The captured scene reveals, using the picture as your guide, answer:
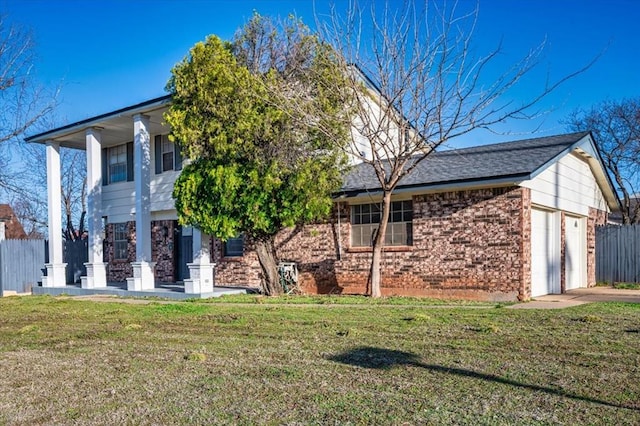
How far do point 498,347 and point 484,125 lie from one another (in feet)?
23.1

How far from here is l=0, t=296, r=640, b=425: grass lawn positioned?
16.7ft

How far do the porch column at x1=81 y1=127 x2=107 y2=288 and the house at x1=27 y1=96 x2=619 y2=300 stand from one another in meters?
0.04

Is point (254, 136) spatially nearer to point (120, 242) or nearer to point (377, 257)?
point (377, 257)

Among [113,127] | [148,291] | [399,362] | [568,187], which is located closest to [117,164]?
[113,127]

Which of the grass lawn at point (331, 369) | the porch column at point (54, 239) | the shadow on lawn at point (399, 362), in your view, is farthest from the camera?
the porch column at point (54, 239)

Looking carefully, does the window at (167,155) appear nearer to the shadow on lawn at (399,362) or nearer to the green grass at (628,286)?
the shadow on lawn at (399,362)

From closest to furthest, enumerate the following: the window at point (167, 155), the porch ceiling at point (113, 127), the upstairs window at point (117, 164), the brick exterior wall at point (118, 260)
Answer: the porch ceiling at point (113, 127) → the window at point (167, 155) → the brick exterior wall at point (118, 260) → the upstairs window at point (117, 164)

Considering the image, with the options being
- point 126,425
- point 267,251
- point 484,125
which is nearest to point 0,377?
point 126,425

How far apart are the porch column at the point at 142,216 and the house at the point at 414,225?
3 cm

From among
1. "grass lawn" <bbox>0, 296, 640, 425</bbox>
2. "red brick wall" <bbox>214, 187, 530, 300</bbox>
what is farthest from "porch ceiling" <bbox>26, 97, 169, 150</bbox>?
"grass lawn" <bbox>0, 296, 640, 425</bbox>

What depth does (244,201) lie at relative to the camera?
14.8 metres

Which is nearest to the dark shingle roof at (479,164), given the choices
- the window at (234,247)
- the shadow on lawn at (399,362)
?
the window at (234,247)

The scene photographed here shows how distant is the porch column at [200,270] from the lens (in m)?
16.3

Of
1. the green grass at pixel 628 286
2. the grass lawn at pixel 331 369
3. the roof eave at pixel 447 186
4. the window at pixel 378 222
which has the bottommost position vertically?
the green grass at pixel 628 286
